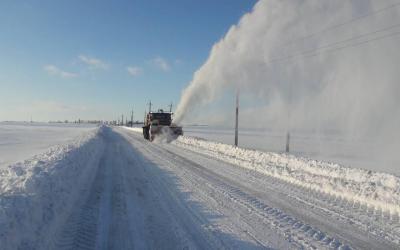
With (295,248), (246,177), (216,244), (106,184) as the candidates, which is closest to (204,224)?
(216,244)

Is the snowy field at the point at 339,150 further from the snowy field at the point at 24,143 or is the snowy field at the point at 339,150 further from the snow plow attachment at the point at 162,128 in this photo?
the snowy field at the point at 24,143

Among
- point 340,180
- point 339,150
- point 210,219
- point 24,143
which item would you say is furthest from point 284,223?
point 24,143

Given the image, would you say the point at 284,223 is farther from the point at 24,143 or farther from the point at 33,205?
the point at 24,143

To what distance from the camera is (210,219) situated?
818 cm

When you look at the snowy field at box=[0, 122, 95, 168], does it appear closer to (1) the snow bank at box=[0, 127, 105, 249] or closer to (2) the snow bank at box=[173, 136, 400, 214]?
(1) the snow bank at box=[0, 127, 105, 249]

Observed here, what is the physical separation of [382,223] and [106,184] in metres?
7.94

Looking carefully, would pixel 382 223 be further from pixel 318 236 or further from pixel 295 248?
pixel 295 248

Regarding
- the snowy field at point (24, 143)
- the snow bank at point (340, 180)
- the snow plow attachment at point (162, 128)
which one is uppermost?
the snow plow attachment at point (162, 128)

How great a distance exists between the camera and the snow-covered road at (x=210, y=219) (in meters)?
6.58

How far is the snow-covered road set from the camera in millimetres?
6582

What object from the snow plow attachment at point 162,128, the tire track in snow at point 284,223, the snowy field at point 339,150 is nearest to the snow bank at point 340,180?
the tire track in snow at point 284,223

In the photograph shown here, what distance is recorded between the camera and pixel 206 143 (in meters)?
32.2

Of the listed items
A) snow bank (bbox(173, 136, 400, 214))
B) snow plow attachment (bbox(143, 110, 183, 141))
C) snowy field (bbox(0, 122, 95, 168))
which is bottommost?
snowy field (bbox(0, 122, 95, 168))

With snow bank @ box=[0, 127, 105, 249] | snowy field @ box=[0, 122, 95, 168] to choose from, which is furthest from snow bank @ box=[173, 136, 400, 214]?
snowy field @ box=[0, 122, 95, 168]
